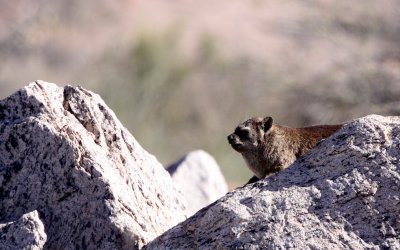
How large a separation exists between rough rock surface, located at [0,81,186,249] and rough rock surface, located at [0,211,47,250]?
96 millimetres

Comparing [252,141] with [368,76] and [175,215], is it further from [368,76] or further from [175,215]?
[368,76]

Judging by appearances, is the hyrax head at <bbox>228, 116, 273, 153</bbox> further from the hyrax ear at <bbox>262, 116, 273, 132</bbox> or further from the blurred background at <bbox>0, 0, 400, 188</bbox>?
the blurred background at <bbox>0, 0, 400, 188</bbox>

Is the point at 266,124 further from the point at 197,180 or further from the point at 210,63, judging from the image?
the point at 210,63

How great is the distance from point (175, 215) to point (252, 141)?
2480mm

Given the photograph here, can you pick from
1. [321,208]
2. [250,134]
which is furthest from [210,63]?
[321,208]

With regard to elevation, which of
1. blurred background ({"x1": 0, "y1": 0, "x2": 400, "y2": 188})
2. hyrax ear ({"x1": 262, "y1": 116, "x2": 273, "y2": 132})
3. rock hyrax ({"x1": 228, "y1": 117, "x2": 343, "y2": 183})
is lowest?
rock hyrax ({"x1": 228, "y1": 117, "x2": 343, "y2": 183})

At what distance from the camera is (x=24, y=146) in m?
6.43

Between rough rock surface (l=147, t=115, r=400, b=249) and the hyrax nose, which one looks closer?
rough rock surface (l=147, t=115, r=400, b=249)

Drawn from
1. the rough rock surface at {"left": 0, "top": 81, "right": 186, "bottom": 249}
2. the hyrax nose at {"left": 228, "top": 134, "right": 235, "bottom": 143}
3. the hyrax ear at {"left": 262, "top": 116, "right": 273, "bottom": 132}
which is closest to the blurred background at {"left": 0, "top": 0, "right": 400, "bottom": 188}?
the hyrax ear at {"left": 262, "top": 116, "right": 273, "bottom": 132}

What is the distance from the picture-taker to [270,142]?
950 cm

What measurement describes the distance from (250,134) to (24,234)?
3.87 metres

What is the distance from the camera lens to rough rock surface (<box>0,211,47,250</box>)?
19.6 feet

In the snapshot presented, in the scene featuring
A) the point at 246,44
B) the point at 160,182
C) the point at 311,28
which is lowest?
the point at 160,182

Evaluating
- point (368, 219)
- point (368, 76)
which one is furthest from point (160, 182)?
point (368, 76)
